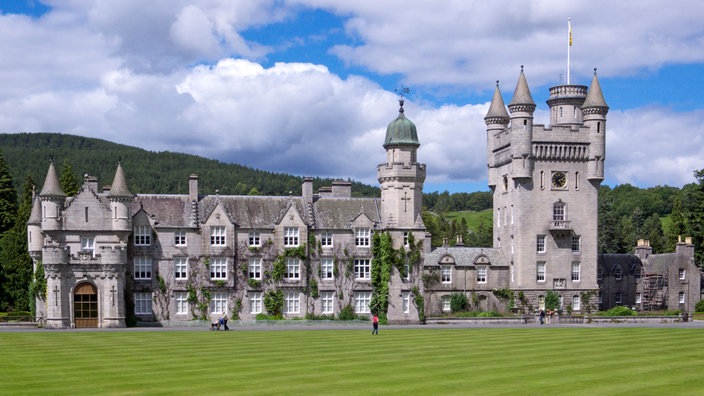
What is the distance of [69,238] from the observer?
2534 inches

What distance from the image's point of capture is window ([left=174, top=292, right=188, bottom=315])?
66.9 metres

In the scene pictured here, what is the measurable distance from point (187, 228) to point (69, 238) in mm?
8867

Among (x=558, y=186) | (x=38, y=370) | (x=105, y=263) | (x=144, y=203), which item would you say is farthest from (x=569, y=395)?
(x=558, y=186)

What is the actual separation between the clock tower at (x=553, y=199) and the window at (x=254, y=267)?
78.3 ft

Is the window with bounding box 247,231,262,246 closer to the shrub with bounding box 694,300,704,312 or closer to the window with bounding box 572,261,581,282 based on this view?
the window with bounding box 572,261,581,282

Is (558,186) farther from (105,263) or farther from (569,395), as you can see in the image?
(569,395)

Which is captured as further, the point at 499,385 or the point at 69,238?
the point at 69,238

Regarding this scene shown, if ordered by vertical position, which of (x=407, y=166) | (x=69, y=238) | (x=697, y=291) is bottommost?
(x=697, y=291)

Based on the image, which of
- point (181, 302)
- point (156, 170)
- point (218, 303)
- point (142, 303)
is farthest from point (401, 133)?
point (156, 170)

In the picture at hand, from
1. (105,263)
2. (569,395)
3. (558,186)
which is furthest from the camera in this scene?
(558,186)

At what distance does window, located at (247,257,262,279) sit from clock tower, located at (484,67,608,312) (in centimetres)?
2387

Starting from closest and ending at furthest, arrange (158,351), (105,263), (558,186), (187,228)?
(158,351) → (105,263) → (187,228) → (558,186)

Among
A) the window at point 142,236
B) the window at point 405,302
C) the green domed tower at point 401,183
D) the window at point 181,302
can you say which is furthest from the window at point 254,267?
the window at point 405,302

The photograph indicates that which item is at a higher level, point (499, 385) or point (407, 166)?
point (407, 166)
